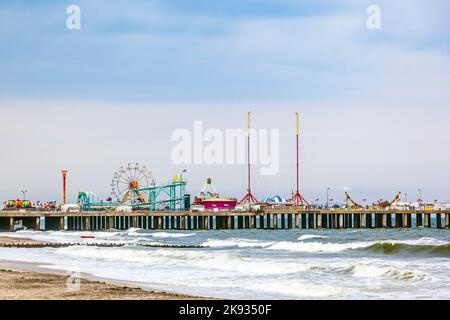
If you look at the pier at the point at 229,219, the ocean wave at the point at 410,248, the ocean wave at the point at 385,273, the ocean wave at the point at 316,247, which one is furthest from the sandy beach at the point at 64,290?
the pier at the point at 229,219

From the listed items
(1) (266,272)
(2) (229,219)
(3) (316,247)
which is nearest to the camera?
(1) (266,272)

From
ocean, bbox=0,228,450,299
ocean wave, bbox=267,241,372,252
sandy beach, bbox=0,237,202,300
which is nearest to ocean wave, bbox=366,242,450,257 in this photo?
ocean, bbox=0,228,450,299

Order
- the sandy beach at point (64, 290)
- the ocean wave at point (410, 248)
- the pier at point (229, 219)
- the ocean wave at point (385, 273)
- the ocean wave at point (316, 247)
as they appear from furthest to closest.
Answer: the pier at point (229, 219) < the ocean wave at point (316, 247) < the ocean wave at point (410, 248) < the ocean wave at point (385, 273) < the sandy beach at point (64, 290)

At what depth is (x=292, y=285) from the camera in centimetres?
2519

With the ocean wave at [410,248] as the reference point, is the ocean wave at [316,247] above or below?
below

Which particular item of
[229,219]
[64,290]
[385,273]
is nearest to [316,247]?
[385,273]

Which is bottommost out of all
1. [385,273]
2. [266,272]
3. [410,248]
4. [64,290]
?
[410,248]

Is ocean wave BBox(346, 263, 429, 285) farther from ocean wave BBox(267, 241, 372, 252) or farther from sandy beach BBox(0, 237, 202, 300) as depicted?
ocean wave BBox(267, 241, 372, 252)

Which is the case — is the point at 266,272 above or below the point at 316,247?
above

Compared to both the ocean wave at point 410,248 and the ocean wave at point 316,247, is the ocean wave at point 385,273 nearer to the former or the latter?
the ocean wave at point 410,248

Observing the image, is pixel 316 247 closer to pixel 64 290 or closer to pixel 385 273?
pixel 385 273

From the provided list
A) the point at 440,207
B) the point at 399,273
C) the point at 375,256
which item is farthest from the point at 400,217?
the point at 399,273
